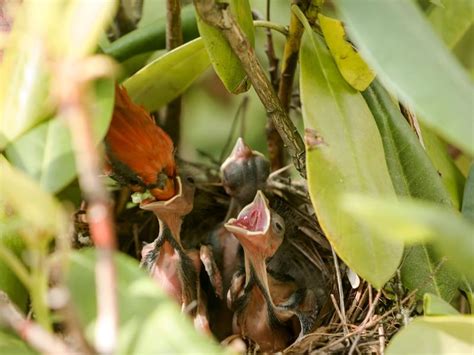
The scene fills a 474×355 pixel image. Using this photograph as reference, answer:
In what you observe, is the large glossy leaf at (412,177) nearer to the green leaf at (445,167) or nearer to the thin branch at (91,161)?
the green leaf at (445,167)

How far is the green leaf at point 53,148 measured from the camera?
0.76 meters

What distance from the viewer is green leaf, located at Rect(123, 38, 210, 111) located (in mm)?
1056

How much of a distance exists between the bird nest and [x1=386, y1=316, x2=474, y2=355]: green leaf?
0.72 feet

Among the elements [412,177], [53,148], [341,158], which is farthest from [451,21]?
[53,148]

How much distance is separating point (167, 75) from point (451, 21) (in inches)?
18.1

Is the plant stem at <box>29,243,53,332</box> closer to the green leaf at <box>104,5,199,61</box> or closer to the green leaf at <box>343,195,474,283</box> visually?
the green leaf at <box>343,195,474,283</box>

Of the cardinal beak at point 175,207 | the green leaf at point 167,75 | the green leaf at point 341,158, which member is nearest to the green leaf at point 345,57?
the green leaf at point 341,158

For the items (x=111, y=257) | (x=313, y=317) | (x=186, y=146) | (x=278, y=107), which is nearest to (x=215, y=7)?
(x=278, y=107)

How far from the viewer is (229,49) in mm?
885

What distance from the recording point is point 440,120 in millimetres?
636

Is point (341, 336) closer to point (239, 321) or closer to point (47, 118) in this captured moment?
point (239, 321)

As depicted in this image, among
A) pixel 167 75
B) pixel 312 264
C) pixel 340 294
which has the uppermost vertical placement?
pixel 167 75

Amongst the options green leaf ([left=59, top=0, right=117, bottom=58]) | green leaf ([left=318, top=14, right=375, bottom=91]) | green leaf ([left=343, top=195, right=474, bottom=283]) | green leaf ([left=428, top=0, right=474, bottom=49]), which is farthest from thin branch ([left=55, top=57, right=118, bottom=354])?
green leaf ([left=428, top=0, right=474, bottom=49])

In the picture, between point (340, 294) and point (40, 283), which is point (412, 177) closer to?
point (340, 294)
